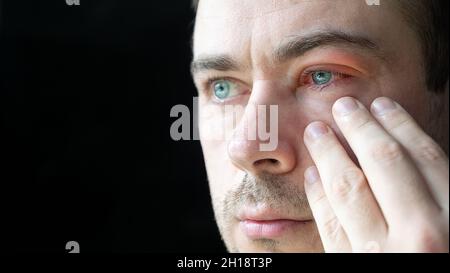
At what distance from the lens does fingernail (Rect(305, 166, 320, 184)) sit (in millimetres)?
1208

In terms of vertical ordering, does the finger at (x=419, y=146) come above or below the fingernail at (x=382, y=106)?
below

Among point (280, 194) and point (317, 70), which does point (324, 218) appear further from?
point (317, 70)

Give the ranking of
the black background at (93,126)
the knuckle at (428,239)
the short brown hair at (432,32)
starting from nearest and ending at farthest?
1. the knuckle at (428,239)
2. the short brown hair at (432,32)
3. the black background at (93,126)

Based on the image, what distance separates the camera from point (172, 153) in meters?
1.99

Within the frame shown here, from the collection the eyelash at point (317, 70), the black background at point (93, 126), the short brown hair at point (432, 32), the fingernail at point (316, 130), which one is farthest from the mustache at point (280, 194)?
the black background at point (93, 126)

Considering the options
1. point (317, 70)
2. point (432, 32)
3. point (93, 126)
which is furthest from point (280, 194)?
point (93, 126)

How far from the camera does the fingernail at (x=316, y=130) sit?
1204 mm

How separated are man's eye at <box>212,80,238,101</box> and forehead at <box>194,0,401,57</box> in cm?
10

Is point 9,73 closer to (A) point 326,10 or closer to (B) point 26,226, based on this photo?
(B) point 26,226

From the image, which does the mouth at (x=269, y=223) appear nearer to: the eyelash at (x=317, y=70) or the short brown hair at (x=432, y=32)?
the eyelash at (x=317, y=70)

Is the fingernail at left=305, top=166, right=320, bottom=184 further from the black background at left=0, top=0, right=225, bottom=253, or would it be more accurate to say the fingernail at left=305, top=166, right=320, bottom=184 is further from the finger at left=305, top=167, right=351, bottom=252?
the black background at left=0, top=0, right=225, bottom=253

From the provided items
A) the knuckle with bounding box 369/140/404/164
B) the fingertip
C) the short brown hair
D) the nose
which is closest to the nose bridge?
the nose

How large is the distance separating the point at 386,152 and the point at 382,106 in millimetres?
144
